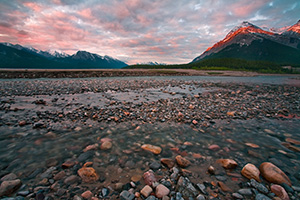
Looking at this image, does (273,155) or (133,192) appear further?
(273,155)

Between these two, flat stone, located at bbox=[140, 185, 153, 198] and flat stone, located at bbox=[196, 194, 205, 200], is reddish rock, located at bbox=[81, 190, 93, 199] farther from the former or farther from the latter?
flat stone, located at bbox=[196, 194, 205, 200]

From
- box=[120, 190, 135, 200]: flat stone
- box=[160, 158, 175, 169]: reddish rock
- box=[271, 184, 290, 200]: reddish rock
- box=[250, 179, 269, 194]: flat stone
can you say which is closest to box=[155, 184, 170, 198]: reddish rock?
box=[120, 190, 135, 200]: flat stone

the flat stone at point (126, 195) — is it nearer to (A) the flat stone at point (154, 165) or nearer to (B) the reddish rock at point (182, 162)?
(A) the flat stone at point (154, 165)

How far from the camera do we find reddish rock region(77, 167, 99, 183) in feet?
9.06

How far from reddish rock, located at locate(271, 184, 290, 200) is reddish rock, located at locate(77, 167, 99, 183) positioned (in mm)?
3647

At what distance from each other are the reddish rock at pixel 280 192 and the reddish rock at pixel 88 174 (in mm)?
3647

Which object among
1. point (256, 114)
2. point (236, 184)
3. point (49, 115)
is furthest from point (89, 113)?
point (256, 114)

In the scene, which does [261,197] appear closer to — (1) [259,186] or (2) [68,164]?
(1) [259,186]

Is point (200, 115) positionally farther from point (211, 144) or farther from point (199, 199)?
point (199, 199)

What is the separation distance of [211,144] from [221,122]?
240 cm

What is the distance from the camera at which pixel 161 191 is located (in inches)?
96.2

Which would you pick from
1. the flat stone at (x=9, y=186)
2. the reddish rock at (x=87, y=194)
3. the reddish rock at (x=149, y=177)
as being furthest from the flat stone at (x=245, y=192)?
the flat stone at (x=9, y=186)

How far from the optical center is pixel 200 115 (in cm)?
686

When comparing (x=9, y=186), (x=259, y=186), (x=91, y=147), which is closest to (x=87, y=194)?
(x=9, y=186)
